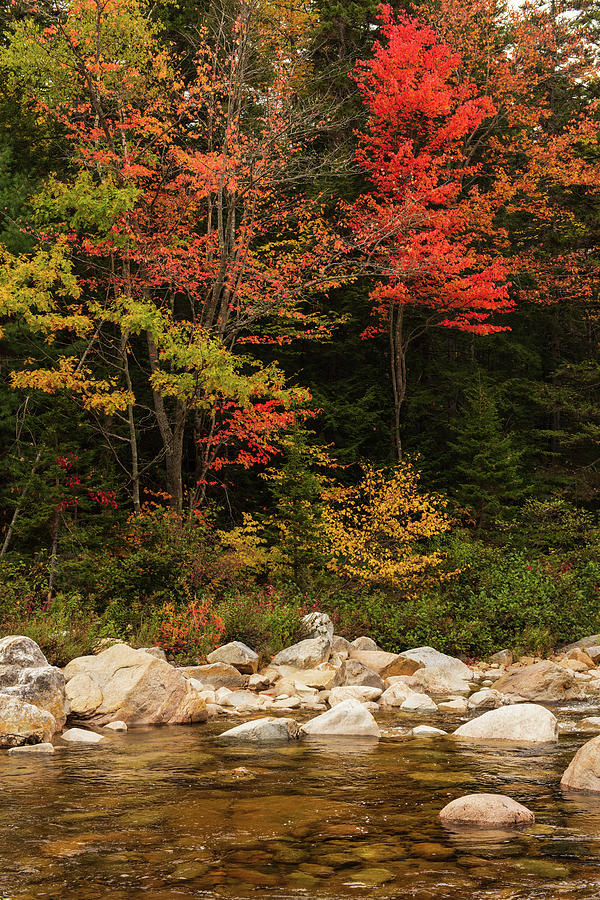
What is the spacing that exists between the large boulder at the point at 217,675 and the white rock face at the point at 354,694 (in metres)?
1.22

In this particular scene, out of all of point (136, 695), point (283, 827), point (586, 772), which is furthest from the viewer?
point (136, 695)

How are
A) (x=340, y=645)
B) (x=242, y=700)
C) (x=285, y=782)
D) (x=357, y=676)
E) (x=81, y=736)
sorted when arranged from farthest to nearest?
(x=340, y=645)
(x=357, y=676)
(x=242, y=700)
(x=81, y=736)
(x=285, y=782)

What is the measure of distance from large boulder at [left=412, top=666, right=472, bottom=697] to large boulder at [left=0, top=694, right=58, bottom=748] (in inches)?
203

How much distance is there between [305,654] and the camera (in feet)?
37.7

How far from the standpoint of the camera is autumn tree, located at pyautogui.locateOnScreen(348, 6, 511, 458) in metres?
17.9

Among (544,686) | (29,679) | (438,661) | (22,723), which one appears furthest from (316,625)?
(22,723)

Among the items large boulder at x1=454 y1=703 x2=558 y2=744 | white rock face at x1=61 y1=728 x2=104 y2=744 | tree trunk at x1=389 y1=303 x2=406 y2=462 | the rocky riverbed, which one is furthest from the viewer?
tree trunk at x1=389 y1=303 x2=406 y2=462

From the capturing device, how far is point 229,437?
16562mm

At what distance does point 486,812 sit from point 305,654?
22.1ft

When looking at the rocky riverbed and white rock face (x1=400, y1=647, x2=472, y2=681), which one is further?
white rock face (x1=400, y1=647, x2=472, y2=681)

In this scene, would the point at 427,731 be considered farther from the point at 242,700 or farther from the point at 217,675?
the point at 217,675

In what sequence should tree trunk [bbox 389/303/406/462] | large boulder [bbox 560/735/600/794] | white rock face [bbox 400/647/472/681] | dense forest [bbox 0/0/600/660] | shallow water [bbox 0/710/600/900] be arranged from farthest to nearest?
tree trunk [bbox 389/303/406/462], dense forest [bbox 0/0/600/660], white rock face [bbox 400/647/472/681], large boulder [bbox 560/735/600/794], shallow water [bbox 0/710/600/900]

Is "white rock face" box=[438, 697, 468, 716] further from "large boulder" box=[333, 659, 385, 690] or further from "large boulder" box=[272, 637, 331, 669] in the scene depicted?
"large boulder" box=[272, 637, 331, 669]

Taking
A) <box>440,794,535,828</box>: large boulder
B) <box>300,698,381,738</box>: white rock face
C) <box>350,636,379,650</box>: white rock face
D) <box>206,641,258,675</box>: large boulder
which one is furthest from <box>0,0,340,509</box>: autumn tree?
<box>440,794,535,828</box>: large boulder
